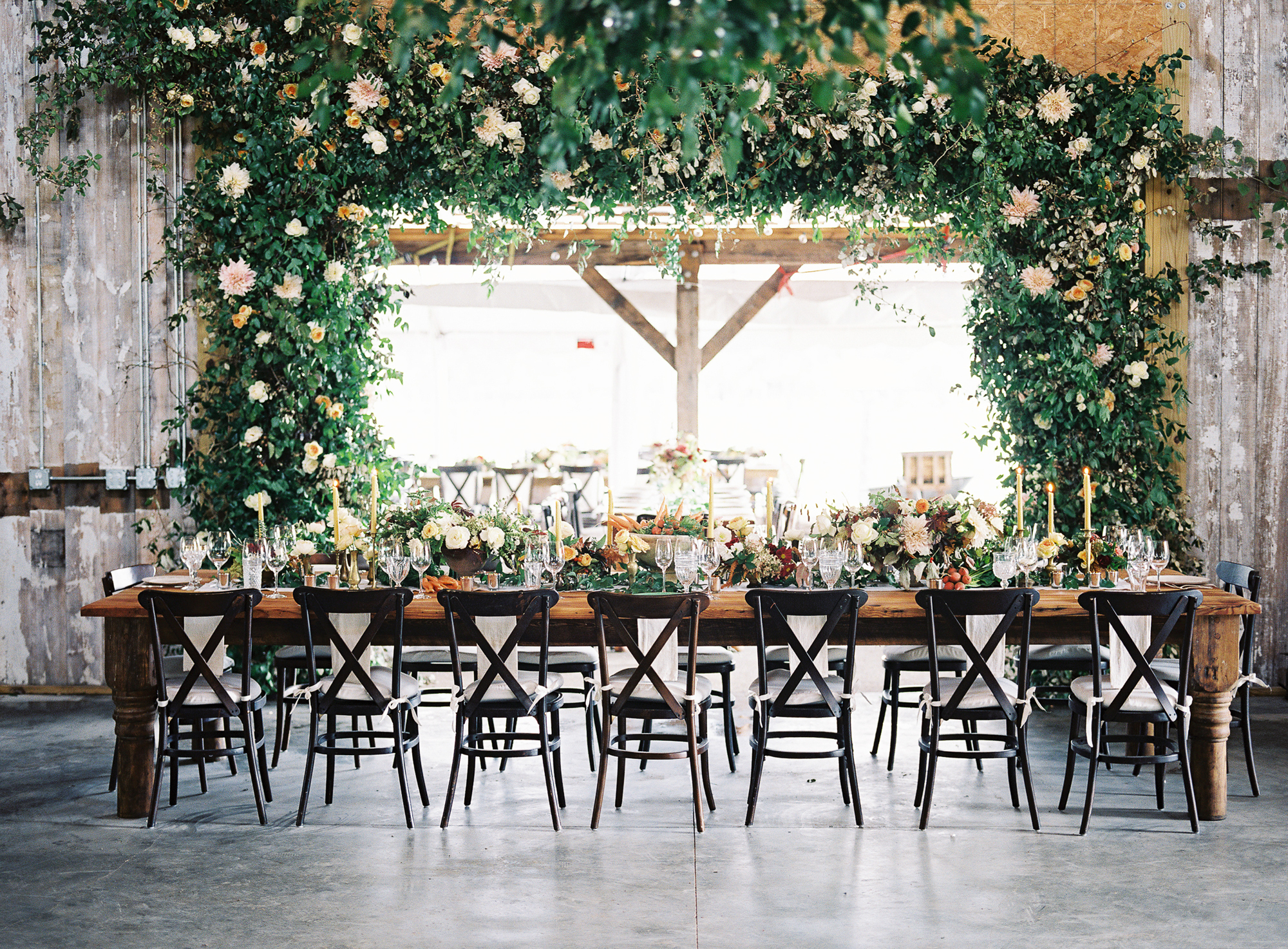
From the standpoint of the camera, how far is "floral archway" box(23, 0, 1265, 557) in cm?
574

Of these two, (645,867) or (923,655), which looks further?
(923,655)

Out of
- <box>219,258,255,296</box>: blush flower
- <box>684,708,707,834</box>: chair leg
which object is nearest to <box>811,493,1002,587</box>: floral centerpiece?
<box>684,708,707,834</box>: chair leg

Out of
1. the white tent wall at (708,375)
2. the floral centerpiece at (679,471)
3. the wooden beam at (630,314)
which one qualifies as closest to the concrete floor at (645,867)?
the floral centerpiece at (679,471)

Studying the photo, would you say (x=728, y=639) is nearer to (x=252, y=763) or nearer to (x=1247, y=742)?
(x=252, y=763)

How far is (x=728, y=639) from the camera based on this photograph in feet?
14.5

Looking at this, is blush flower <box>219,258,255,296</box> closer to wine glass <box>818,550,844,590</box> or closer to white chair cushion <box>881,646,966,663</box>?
wine glass <box>818,550,844,590</box>

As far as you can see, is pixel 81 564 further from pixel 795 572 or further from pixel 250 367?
pixel 795 572

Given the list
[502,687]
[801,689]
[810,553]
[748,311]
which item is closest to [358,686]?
[502,687]

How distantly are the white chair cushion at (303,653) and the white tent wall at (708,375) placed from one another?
13.9ft

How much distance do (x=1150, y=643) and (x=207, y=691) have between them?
3.51 metres

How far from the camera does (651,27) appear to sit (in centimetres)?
209

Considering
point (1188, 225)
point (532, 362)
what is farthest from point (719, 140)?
point (532, 362)

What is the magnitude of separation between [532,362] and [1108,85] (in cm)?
1216

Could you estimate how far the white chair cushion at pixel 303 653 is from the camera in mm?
4922
